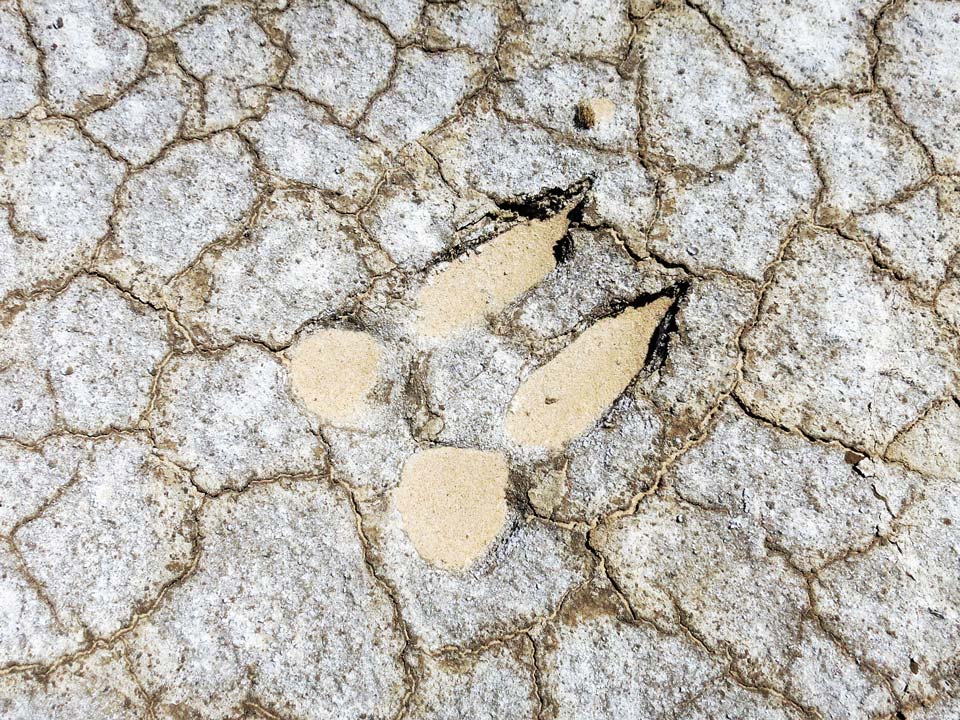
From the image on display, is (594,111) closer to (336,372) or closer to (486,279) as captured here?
(486,279)

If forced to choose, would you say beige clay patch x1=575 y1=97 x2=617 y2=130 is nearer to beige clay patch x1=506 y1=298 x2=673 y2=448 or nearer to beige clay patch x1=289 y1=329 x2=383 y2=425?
beige clay patch x1=506 y1=298 x2=673 y2=448

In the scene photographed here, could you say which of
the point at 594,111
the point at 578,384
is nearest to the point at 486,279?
the point at 578,384

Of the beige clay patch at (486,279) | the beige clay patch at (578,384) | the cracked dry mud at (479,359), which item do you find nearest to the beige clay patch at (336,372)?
the cracked dry mud at (479,359)

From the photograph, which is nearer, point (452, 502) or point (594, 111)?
point (452, 502)

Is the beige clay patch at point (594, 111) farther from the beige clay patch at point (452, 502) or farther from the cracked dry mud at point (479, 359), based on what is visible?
the beige clay patch at point (452, 502)

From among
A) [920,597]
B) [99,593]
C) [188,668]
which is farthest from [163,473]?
[920,597]

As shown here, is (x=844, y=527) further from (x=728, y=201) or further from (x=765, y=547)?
(x=728, y=201)

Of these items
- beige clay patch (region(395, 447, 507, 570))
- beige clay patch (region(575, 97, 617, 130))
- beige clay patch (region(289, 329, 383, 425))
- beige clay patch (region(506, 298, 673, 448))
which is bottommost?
beige clay patch (region(395, 447, 507, 570))

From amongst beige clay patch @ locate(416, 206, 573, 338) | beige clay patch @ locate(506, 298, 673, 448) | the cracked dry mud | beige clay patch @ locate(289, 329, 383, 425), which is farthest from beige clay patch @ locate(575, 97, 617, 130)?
beige clay patch @ locate(289, 329, 383, 425)
